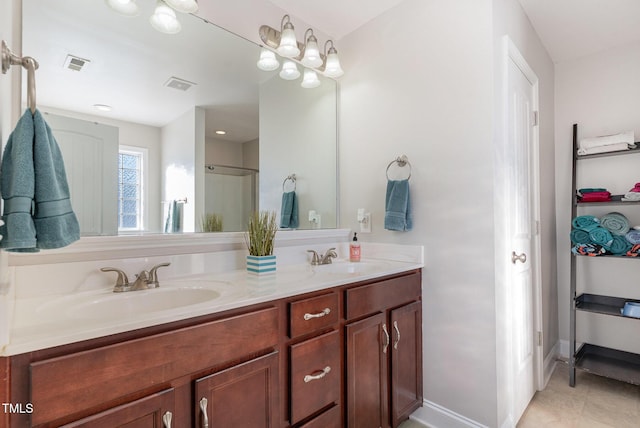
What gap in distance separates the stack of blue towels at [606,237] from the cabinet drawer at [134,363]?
2.24 metres

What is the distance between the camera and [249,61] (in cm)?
182

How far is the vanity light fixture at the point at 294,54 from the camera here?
1858mm

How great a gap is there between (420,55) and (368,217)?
101 centimetres

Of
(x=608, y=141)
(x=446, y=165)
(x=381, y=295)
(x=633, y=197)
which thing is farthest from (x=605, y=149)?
(x=381, y=295)

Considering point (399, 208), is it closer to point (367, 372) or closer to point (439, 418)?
Result: point (367, 372)

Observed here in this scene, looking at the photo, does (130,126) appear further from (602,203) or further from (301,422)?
(602,203)

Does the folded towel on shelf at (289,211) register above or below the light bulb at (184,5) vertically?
below

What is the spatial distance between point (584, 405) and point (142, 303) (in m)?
2.53

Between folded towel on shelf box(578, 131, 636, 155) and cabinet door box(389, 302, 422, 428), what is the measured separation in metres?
1.79

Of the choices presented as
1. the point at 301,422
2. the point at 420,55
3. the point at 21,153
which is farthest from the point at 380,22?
the point at 301,422

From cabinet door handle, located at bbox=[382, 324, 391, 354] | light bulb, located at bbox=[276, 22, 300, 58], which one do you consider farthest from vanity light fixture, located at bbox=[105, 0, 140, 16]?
cabinet door handle, located at bbox=[382, 324, 391, 354]

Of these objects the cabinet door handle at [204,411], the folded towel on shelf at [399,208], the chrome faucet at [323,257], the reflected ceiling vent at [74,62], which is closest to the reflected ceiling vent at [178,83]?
the reflected ceiling vent at [74,62]

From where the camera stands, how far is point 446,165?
1.73 metres

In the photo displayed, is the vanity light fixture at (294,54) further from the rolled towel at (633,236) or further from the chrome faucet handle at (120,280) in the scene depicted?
the rolled towel at (633,236)
